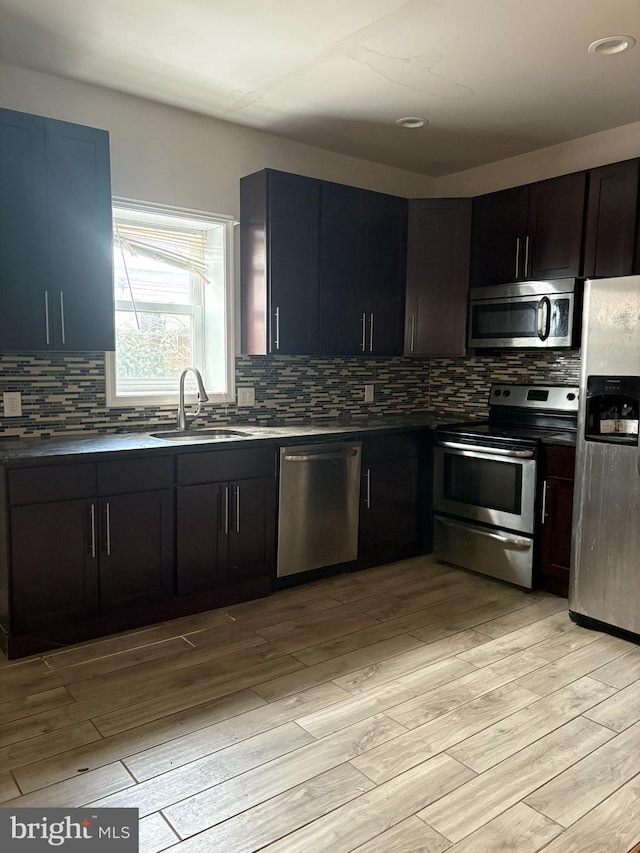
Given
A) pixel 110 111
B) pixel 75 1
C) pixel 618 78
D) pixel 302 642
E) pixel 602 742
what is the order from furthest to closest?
1. pixel 110 111
2. pixel 618 78
3. pixel 302 642
4. pixel 75 1
5. pixel 602 742

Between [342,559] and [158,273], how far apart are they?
1.97 m

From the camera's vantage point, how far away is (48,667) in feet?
8.57

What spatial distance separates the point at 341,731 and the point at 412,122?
10.6ft

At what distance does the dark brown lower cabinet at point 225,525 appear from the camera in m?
3.10

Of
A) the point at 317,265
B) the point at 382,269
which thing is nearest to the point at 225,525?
the point at 317,265

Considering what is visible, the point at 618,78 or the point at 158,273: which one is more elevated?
the point at 618,78

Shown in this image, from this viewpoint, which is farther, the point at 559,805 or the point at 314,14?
the point at 314,14

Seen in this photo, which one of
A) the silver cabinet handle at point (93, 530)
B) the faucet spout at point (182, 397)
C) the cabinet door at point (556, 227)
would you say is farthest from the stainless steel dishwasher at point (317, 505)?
the cabinet door at point (556, 227)

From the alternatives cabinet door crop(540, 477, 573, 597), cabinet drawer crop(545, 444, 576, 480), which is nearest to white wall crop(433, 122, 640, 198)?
cabinet drawer crop(545, 444, 576, 480)

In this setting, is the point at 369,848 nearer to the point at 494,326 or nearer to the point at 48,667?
the point at 48,667

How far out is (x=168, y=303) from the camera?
12.2ft

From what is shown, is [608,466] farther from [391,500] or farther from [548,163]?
[548,163]

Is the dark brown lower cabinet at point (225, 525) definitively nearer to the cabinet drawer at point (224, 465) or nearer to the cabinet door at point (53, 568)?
the cabinet drawer at point (224, 465)

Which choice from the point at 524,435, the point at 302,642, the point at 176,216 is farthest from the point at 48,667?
the point at 524,435
